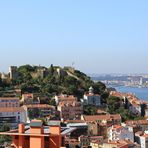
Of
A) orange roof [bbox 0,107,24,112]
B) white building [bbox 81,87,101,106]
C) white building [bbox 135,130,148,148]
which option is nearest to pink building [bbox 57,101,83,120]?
white building [bbox 81,87,101,106]

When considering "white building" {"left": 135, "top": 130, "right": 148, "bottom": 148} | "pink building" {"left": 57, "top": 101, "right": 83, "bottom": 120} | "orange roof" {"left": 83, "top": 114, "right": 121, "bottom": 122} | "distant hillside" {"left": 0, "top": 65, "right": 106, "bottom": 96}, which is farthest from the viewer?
"distant hillside" {"left": 0, "top": 65, "right": 106, "bottom": 96}

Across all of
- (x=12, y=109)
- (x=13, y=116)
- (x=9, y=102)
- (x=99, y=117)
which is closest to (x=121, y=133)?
(x=99, y=117)

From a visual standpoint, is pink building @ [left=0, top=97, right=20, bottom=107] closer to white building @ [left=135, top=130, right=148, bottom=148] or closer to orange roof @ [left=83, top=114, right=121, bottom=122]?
orange roof @ [left=83, top=114, right=121, bottom=122]

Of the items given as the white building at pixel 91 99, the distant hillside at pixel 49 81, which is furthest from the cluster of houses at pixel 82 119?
the distant hillside at pixel 49 81

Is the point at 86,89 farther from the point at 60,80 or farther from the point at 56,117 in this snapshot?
the point at 56,117

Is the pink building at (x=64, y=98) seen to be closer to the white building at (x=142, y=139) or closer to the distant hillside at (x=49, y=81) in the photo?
the distant hillside at (x=49, y=81)
